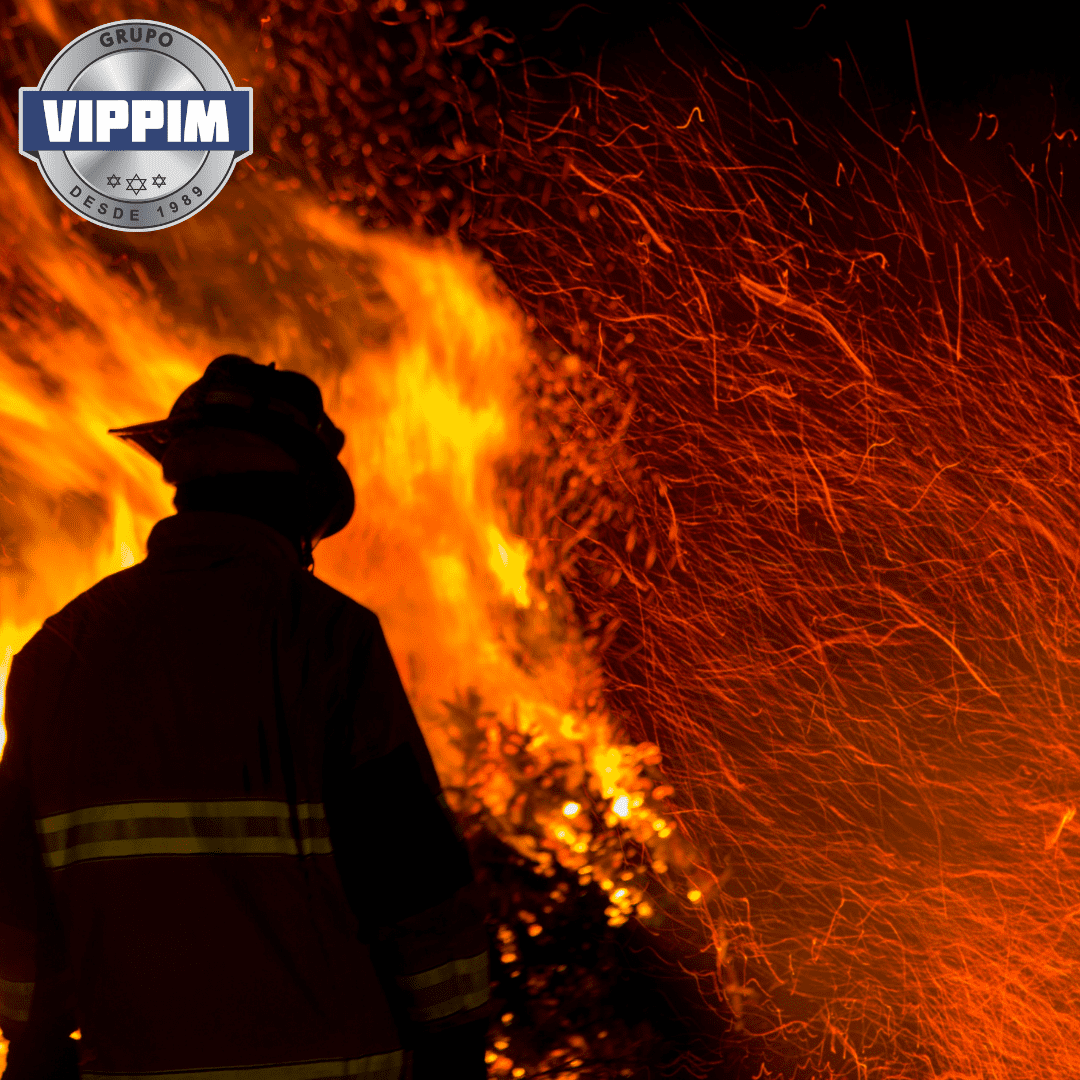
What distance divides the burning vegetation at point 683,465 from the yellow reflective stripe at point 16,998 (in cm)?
176

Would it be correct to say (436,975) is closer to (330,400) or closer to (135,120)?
(330,400)

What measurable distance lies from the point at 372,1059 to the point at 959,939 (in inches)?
126

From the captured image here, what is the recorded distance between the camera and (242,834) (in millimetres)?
1495

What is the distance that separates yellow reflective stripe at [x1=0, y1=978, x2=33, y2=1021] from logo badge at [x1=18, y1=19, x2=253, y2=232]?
3310 mm

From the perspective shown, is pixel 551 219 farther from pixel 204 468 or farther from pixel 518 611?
pixel 204 468

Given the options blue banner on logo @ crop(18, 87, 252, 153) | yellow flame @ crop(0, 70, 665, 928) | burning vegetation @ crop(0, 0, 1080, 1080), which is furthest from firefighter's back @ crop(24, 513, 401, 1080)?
blue banner on logo @ crop(18, 87, 252, 153)

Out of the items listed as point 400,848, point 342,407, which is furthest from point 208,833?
point 342,407

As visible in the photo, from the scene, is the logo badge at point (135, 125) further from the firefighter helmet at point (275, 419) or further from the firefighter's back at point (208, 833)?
the firefighter's back at point (208, 833)

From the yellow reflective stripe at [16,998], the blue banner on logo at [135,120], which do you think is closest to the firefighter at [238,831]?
the yellow reflective stripe at [16,998]

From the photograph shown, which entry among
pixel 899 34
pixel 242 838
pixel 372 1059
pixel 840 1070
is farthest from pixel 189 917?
pixel 899 34

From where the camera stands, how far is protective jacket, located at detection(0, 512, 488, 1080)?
1.50 metres

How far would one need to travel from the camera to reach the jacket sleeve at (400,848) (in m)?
1.52

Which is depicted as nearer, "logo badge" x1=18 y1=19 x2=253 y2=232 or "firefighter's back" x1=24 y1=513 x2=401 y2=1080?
"firefighter's back" x1=24 y1=513 x2=401 y2=1080

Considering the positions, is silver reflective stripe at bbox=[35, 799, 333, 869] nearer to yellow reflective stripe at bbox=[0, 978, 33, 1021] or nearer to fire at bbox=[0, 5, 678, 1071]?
yellow reflective stripe at bbox=[0, 978, 33, 1021]
